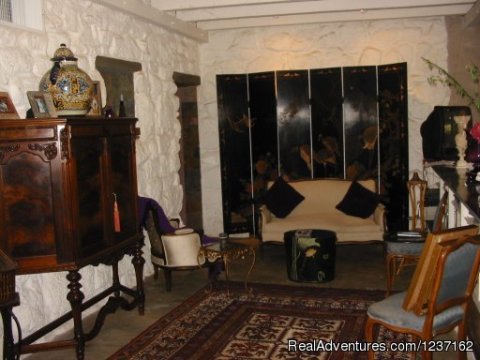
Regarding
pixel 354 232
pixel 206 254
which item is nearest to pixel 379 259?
pixel 354 232

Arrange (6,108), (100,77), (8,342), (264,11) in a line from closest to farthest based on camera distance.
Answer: (8,342) < (6,108) < (100,77) < (264,11)

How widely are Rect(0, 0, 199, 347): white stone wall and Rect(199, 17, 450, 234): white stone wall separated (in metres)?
0.43

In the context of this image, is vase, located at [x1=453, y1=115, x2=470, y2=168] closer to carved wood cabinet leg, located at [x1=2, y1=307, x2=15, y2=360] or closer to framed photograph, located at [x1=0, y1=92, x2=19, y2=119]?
framed photograph, located at [x1=0, y1=92, x2=19, y2=119]

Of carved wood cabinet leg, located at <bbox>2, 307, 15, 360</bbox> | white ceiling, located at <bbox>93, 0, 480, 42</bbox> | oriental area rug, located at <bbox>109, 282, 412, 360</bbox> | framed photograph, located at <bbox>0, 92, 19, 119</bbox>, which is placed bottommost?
oriental area rug, located at <bbox>109, 282, 412, 360</bbox>

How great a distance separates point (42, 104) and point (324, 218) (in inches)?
142

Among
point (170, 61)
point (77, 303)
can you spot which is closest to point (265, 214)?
point (170, 61)

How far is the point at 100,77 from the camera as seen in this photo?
4812 millimetres

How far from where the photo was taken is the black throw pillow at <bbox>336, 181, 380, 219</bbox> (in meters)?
6.11

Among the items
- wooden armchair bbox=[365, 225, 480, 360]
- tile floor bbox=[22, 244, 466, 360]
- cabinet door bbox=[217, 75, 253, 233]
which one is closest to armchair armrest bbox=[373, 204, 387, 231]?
tile floor bbox=[22, 244, 466, 360]

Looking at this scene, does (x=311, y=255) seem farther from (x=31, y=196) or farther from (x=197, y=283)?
(x=31, y=196)

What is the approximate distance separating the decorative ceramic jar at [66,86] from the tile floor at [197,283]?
1673 millimetres

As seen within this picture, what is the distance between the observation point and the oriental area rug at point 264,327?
367cm

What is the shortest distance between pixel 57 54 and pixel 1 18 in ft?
2.05

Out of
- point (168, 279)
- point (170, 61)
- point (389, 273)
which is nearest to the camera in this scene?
point (389, 273)
